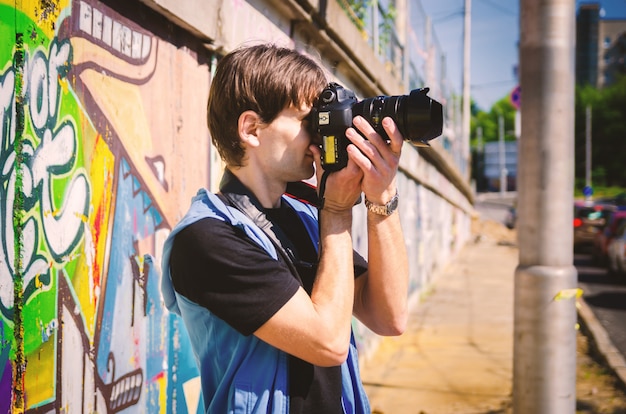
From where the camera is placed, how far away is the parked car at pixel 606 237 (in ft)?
45.5

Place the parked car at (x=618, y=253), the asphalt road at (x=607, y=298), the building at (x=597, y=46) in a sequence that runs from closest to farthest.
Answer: the asphalt road at (x=607, y=298)
the parked car at (x=618, y=253)
the building at (x=597, y=46)

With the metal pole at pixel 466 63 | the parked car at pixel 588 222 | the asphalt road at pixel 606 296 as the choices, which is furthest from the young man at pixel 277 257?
the metal pole at pixel 466 63

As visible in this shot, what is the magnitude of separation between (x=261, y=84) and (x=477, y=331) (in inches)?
265

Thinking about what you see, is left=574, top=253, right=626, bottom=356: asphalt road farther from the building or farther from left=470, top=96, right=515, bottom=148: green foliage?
left=470, top=96, right=515, bottom=148: green foliage

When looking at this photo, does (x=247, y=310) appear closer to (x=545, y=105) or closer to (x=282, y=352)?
(x=282, y=352)

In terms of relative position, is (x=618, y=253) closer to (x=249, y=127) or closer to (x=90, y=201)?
(x=90, y=201)

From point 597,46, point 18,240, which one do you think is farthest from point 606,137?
point 18,240

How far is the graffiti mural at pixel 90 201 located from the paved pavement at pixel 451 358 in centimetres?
271

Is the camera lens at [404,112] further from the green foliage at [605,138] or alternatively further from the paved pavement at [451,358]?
the green foliage at [605,138]

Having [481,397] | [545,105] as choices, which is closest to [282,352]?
[545,105]

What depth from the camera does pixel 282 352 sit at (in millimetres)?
1403

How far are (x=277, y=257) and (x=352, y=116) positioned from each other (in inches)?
15.2

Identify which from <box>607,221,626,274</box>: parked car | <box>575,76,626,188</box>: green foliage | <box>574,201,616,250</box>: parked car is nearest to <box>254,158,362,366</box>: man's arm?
<box>607,221,626,274</box>: parked car

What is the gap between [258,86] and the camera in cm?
149
